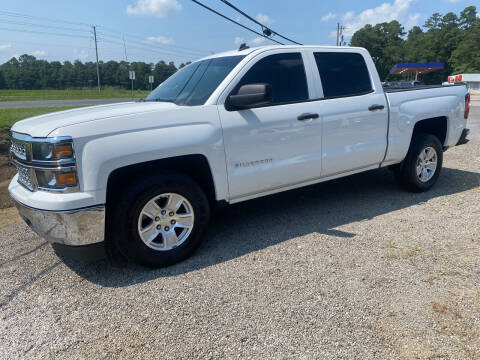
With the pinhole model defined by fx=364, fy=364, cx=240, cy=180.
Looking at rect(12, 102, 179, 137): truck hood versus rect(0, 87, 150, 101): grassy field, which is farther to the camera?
rect(0, 87, 150, 101): grassy field

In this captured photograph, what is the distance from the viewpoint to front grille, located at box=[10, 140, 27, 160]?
3070 millimetres

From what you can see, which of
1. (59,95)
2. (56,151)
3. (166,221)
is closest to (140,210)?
(166,221)

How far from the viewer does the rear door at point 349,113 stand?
4.12 metres

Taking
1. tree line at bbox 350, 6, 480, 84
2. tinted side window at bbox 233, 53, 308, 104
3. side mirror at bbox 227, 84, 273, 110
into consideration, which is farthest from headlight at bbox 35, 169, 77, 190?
tree line at bbox 350, 6, 480, 84

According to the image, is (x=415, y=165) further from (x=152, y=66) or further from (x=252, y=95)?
(x=152, y=66)

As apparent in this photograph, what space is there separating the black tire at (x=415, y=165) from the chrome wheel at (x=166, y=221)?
324 centimetres

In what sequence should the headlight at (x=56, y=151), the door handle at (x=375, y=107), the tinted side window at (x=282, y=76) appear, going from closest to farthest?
1. the headlight at (x=56, y=151)
2. the tinted side window at (x=282, y=76)
3. the door handle at (x=375, y=107)

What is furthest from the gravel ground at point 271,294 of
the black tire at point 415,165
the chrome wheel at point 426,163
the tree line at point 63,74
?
the tree line at point 63,74

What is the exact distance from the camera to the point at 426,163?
518 centimetres

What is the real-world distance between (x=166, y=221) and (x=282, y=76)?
6.44 ft

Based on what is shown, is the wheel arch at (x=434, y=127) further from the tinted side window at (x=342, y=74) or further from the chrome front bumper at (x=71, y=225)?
the chrome front bumper at (x=71, y=225)

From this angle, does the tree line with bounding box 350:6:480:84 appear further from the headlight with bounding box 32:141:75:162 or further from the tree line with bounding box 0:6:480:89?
the headlight with bounding box 32:141:75:162

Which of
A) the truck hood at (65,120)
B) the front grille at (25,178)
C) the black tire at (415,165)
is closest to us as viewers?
the truck hood at (65,120)

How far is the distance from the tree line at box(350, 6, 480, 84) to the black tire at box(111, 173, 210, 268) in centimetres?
8045
